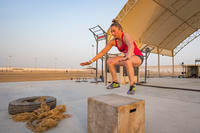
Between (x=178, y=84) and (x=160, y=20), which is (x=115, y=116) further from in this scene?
(x=160, y=20)

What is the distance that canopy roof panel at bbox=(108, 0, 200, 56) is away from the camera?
35.0 feet

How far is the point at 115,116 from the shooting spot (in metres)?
1.10

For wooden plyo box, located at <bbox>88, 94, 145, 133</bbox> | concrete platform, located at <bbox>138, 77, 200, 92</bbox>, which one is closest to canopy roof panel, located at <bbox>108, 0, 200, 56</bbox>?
concrete platform, located at <bbox>138, 77, 200, 92</bbox>

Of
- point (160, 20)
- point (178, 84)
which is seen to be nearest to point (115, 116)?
point (178, 84)

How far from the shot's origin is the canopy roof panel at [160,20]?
10656 millimetres

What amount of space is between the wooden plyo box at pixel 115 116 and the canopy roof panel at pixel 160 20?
10.4 m

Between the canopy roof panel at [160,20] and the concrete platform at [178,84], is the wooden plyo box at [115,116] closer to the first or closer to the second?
the concrete platform at [178,84]

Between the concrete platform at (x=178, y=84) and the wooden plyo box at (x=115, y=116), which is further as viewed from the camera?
the concrete platform at (x=178, y=84)

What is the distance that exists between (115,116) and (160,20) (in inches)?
593

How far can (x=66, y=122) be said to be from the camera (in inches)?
75.6

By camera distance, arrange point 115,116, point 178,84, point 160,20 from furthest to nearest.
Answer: point 160,20, point 178,84, point 115,116

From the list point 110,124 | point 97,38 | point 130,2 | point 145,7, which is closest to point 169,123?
point 110,124

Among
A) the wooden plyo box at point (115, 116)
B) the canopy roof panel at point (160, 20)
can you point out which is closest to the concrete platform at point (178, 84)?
the wooden plyo box at point (115, 116)

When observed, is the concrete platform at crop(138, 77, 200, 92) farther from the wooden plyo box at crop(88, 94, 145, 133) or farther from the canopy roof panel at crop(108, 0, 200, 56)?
the canopy roof panel at crop(108, 0, 200, 56)
